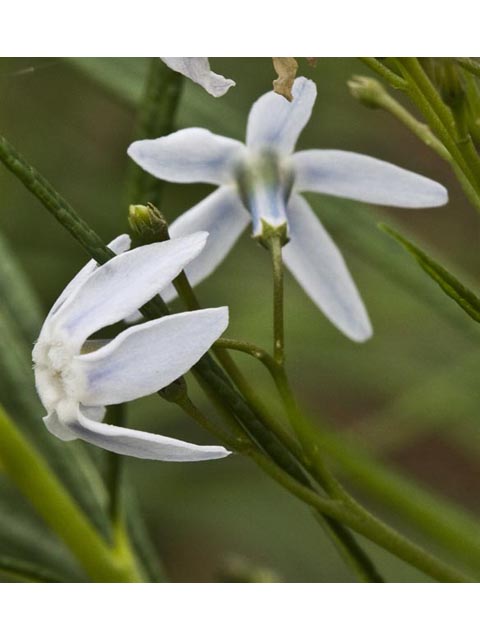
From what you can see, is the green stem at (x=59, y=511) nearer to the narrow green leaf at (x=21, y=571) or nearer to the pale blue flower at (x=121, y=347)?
the narrow green leaf at (x=21, y=571)

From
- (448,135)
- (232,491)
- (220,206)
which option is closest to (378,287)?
(232,491)

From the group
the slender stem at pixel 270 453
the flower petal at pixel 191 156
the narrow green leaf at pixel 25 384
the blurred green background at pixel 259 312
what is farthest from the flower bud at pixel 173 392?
the blurred green background at pixel 259 312

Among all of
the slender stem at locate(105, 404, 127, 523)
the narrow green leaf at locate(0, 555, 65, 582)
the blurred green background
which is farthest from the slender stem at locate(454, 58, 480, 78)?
the blurred green background

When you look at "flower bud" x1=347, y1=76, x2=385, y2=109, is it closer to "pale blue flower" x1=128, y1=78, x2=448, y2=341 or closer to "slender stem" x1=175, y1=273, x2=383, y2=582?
"pale blue flower" x1=128, y1=78, x2=448, y2=341

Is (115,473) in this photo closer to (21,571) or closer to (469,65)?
(21,571)

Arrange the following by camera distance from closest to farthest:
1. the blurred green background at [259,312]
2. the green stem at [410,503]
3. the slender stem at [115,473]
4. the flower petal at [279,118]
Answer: the flower petal at [279,118], the slender stem at [115,473], the green stem at [410,503], the blurred green background at [259,312]

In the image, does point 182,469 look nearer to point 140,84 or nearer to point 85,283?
point 140,84

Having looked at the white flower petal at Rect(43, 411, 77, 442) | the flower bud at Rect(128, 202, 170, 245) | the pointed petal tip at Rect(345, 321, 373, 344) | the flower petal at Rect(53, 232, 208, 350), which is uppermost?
the flower bud at Rect(128, 202, 170, 245)
